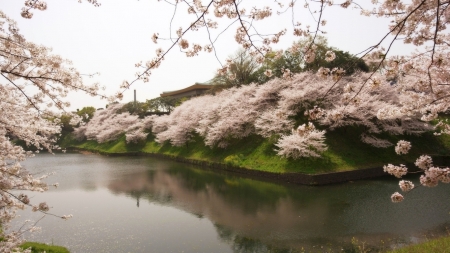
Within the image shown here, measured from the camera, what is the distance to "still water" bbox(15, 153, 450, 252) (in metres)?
7.23

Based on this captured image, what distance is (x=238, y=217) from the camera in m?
9.30

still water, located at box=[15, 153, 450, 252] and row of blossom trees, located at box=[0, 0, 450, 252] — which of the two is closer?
row of blossom trees, located at box=[0, 0, 450, 252]

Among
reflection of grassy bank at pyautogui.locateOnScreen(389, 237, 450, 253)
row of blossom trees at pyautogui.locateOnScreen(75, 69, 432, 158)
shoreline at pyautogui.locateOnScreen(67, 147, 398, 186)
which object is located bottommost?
reflection of grassy bank at pyautogui.locateOnScreen(389, 237, 450, 253)

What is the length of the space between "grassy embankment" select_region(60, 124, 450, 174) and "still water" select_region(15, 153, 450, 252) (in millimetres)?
1500

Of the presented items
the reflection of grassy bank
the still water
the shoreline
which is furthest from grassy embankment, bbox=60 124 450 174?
the reflection of grassy bank

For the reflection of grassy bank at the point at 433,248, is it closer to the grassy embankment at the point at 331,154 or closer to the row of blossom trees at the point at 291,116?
the row of blossom trees at the point at 291,116

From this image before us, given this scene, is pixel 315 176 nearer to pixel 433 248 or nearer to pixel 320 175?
pixel 320 175

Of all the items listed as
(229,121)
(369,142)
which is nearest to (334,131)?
(369,142)

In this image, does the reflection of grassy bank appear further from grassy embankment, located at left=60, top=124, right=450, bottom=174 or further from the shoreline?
grassy embankment, located at left=60, top=124, right=450, bottom=174

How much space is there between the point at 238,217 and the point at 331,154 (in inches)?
326

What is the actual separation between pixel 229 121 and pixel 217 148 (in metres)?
2.49

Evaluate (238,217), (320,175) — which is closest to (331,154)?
(320,175)

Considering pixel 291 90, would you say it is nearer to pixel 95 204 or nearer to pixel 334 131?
pixel 334 131

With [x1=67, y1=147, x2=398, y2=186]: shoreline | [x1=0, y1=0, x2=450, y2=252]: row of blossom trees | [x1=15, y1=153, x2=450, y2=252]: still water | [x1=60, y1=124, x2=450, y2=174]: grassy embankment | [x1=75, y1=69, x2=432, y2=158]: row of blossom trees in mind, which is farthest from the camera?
[x1=75, y1=69, x2=432, y2=158]: row of blossom trees
